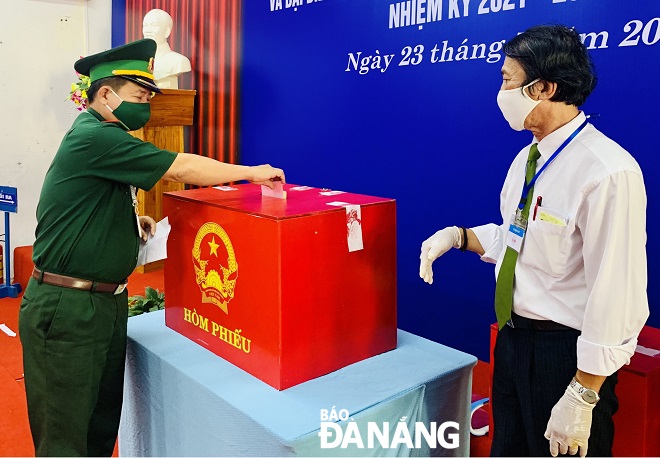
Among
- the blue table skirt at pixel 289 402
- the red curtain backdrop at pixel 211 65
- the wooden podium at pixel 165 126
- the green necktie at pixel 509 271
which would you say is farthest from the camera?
the wooden podium at pixel 165 126

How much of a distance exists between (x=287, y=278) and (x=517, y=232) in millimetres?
532

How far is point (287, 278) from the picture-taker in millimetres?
1312

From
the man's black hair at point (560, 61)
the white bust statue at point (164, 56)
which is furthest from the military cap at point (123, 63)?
the white bust statue at point (164, 56)

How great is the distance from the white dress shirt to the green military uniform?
0.94 m

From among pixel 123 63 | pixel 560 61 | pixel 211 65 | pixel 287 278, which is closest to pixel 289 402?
pixel 287 278

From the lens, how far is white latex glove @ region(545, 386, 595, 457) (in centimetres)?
124

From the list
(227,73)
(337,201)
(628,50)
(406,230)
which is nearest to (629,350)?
(337,201)

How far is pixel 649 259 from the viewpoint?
215cm

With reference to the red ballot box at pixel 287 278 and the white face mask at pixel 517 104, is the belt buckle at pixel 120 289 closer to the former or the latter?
the red ballot box at pixel 287 278

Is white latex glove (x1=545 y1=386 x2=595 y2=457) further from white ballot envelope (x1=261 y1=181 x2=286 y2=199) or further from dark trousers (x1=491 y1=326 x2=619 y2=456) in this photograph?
white ballot envelope (x1=261 y1=181 x2=286 y2=199)

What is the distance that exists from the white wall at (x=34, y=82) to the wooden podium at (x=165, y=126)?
1251 millimetres

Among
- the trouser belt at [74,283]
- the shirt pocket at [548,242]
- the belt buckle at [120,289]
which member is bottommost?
the belt buckle at [120,289]

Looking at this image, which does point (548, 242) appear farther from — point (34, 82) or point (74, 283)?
point (34, 82)

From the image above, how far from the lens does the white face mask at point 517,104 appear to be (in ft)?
4.50
